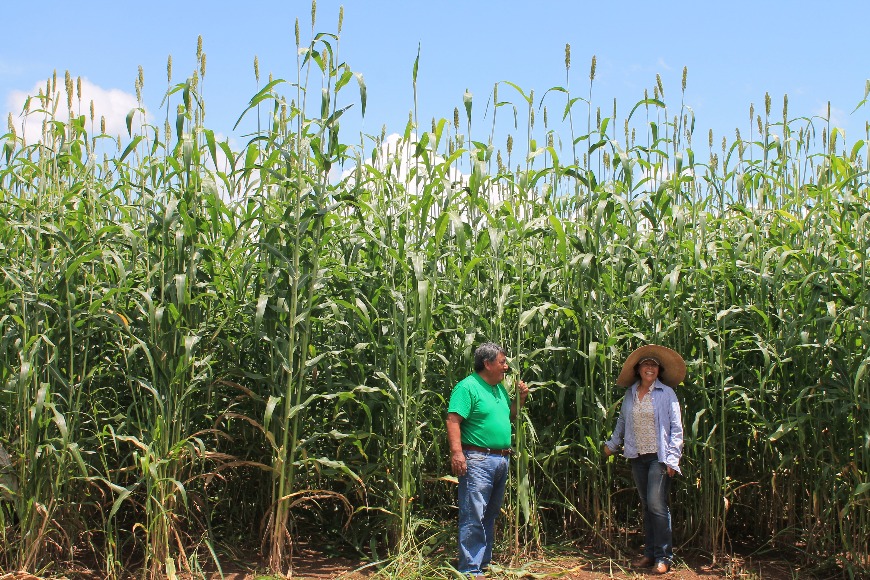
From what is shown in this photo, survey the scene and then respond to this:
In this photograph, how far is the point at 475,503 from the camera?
434 cm

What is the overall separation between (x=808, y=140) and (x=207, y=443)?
15.2ft

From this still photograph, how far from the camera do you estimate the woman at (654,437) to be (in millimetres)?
4672

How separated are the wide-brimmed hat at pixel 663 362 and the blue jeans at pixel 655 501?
1.55 ft

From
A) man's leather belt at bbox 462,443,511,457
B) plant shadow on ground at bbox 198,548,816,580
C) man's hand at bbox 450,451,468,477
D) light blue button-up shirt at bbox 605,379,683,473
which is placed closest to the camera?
man's hand at bbox 450,451,468,477

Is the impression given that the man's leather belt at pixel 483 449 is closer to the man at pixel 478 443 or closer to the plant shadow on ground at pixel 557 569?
the man at pixel 478 443

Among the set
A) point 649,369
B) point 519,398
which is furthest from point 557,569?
point 649,369

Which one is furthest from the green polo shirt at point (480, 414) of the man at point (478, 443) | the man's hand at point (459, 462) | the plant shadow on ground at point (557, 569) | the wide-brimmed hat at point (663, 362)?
the wide-brimmed hat at point (663, 362)

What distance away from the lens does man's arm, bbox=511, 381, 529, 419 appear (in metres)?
4.56

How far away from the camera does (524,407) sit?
15.9 feet

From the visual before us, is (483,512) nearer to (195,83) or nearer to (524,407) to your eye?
(524,407)

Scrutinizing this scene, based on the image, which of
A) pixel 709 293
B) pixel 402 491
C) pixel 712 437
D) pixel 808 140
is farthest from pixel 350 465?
pixel 808 140

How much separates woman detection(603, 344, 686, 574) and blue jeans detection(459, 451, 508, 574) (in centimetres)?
85

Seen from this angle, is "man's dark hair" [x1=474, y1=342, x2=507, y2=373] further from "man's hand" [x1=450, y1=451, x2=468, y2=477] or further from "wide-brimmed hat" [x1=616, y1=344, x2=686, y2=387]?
"wide-brimmed hat" [x1=616, y1=344, x2=686, y2=387]

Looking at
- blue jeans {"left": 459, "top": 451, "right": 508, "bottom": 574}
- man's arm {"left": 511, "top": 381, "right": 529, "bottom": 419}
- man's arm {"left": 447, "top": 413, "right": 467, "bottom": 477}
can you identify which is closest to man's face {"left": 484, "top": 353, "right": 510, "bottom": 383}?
man's arm {"left": 511, "top": 381, "right": 529, "bottom": 419}
